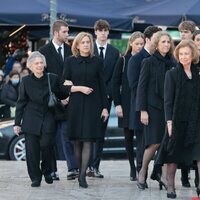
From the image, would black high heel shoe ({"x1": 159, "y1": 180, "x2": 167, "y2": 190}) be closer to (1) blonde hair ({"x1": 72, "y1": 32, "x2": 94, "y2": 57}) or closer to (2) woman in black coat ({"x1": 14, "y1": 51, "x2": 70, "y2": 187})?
(2) woman in black coat ({"x1": 14, "y1": 51, "x2": 70, "y2": 187})

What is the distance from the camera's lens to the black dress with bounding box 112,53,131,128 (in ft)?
35.3

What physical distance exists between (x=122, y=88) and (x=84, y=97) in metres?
0.83

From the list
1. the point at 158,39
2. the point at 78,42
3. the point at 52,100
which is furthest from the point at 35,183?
the point at 158,39

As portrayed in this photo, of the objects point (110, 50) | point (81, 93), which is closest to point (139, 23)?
point (110, 50)

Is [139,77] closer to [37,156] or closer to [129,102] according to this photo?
[129,102]

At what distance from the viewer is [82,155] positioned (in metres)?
10.1

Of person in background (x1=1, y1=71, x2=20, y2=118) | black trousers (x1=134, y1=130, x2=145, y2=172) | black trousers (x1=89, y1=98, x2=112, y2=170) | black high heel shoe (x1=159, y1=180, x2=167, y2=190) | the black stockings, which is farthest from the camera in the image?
person in background (x1=1, y1=71, x2=20, y2=118)

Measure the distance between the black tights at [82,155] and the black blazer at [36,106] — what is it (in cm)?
38

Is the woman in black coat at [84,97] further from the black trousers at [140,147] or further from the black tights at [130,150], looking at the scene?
the black tights at [130,150]

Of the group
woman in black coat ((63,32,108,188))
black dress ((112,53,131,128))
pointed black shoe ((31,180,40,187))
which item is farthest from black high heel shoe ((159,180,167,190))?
pointed black shoe ((31,180,40,187))

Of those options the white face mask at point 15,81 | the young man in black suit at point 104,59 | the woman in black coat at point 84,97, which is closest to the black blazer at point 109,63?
the young man in black suit at point 104,59

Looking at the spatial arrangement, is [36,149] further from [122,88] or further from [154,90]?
[154,90]

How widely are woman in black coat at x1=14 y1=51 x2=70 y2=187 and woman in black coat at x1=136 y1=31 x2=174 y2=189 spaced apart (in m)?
1.00

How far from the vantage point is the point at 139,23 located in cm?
1927
